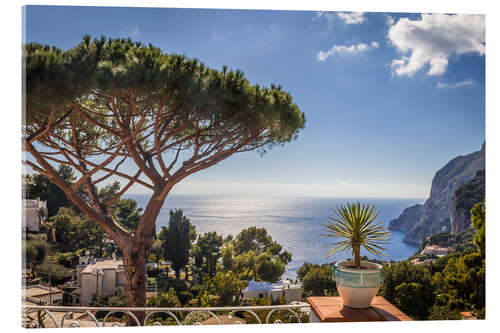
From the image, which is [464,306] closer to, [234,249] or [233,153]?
[234,249]

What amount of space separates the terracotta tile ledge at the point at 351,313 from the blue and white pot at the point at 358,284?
0.21ft

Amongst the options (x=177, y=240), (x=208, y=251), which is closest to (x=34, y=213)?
(x=177, y=240)

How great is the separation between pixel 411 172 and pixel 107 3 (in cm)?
404

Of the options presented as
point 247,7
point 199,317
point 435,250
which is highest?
point 247,7

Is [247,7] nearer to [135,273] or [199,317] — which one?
[135,273]

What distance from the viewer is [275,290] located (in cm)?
437

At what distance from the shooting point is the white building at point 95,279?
409 centimetres

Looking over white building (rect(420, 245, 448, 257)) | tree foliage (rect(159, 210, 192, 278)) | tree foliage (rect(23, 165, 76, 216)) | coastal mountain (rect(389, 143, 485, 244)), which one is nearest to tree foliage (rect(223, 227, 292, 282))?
tree foliage (rect(159, 210, 192, 278))

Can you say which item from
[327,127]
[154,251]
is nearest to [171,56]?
[327,127]

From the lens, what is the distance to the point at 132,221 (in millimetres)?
4230

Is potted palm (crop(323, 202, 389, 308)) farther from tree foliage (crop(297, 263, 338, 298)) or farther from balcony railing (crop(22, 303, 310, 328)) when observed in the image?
tree foliage (crop(297, 263, 338, 298))

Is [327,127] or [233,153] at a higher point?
[327,127]

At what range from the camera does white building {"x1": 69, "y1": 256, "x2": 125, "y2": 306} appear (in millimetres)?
4086

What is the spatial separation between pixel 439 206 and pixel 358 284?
2.19m
